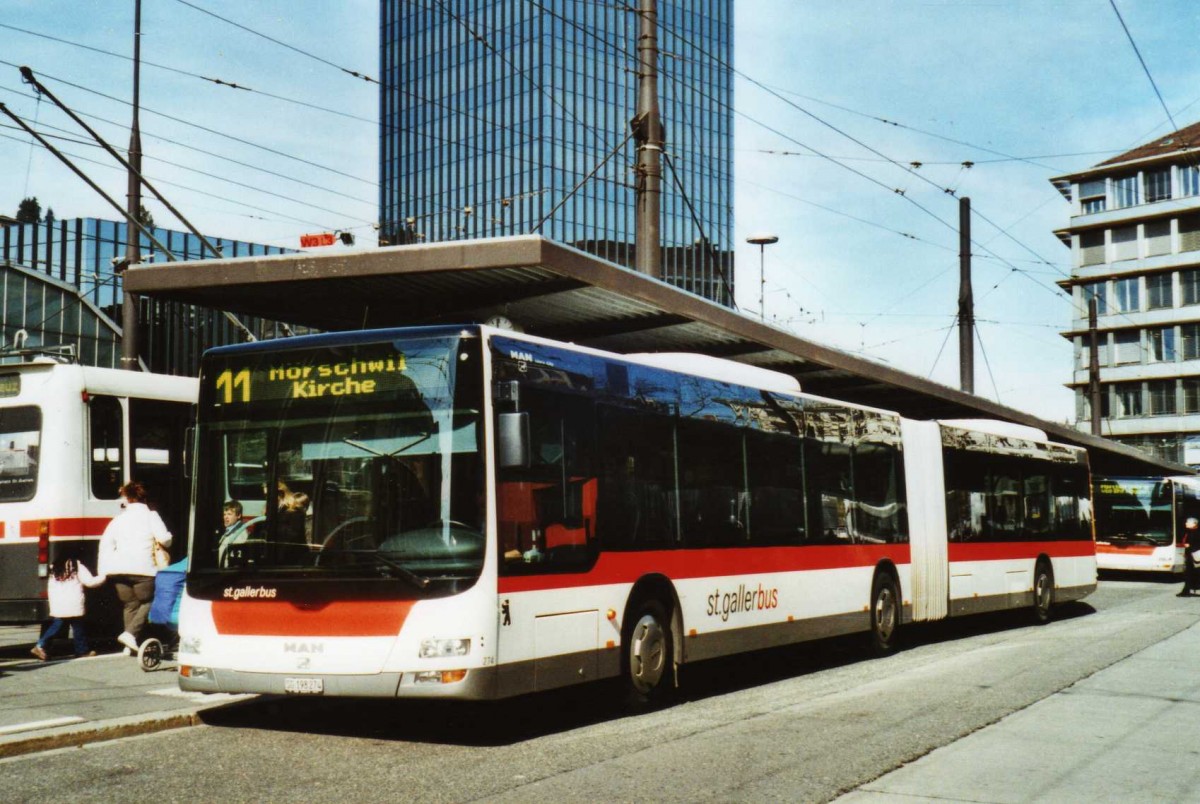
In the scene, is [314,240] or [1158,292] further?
[1158,292]

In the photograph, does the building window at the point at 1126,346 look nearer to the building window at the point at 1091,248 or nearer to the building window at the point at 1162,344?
the building window at the point at 1162,344

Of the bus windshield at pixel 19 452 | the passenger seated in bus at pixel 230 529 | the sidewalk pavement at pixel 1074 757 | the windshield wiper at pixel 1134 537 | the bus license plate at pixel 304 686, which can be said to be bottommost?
the sidewalk pavement at pixel 1074 757

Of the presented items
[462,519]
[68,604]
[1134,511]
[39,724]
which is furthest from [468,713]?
[1134,511]

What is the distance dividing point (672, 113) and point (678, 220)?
7.66 m

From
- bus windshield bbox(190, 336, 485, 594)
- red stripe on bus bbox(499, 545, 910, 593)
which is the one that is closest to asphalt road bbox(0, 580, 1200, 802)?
red stripe on bus bbox(499, 545, 910, 593)

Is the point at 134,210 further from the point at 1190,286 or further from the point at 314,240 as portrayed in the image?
the point at 1190,286

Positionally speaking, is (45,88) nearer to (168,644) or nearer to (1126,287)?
(168,644)

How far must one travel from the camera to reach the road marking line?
8396 mm

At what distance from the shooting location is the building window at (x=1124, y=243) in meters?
86.2

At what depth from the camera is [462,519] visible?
8508mm

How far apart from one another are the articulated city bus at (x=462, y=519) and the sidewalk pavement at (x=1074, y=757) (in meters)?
2.62

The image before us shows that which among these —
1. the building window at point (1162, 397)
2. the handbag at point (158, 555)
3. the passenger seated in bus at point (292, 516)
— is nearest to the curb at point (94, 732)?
the passenger seated in bus at point (292, 516)

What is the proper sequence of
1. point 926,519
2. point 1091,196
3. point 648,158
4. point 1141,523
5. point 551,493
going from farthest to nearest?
point 1091,196 → point 1141,523 → point 926,519 → point 648,158 → point 551,493

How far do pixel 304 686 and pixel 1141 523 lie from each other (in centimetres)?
3199
